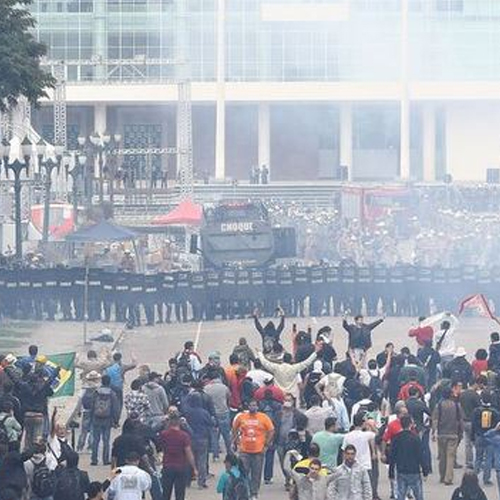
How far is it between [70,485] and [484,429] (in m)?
6.29

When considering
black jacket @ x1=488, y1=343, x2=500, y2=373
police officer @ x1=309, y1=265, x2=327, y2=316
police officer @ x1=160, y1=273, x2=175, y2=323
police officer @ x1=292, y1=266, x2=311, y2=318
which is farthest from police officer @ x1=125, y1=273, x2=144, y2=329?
black jacket @ x1=488, y1=343, x2=500, y2=373

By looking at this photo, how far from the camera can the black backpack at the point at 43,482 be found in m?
23.1

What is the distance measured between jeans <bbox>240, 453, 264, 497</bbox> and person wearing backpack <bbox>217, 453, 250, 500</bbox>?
2104 mm

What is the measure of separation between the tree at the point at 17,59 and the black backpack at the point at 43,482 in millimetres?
17616

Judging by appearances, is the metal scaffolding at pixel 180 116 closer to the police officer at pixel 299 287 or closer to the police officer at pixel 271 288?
the police officer at pixel 271 288

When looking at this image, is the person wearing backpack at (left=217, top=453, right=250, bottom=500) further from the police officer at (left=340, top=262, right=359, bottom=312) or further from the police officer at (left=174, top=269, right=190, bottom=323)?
the police officer at (left=340, top=262, right=359, bottom=312)

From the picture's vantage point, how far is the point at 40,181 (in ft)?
206

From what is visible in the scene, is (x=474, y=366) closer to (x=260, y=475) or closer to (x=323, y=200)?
(x=260, y=475)

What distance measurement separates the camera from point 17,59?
40.5 meters

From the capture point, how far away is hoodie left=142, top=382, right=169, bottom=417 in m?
27.9

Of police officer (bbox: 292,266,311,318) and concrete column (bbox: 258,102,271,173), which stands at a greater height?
concrete column (bbox: 258,102,271,173)

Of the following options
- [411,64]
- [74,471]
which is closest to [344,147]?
[411,64]

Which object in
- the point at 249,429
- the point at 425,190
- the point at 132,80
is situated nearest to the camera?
the point at 249,429

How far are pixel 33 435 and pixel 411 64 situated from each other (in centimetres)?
6537
